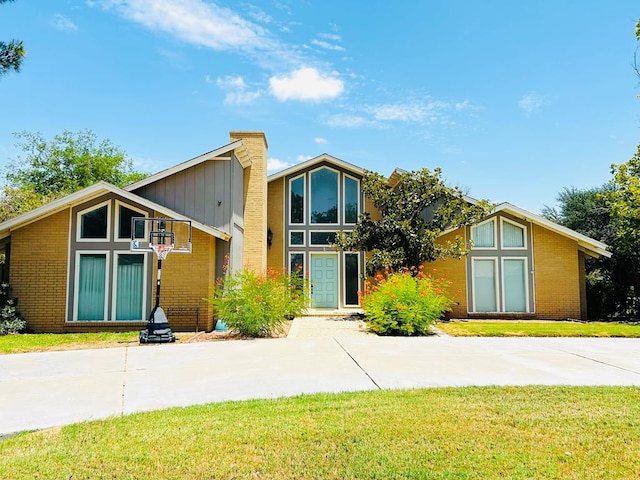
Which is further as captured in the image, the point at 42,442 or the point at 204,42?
the point at 204,42

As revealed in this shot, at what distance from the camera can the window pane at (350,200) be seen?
1923cm

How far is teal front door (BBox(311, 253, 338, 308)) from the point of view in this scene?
1889cm

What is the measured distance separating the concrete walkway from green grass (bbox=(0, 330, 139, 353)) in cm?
88

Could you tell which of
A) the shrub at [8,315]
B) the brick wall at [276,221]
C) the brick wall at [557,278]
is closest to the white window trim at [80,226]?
the shrub at [8,315]

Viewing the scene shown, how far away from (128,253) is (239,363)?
6.73 meters

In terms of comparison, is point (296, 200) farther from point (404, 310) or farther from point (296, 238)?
point (404, 310)

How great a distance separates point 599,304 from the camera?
59.6ft

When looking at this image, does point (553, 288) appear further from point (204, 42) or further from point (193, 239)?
point (204, 42)

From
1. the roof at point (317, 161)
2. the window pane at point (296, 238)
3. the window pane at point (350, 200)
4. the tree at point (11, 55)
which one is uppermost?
the roof at point (317, 161)

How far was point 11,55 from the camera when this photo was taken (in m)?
5.48

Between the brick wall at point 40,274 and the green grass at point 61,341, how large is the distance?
0.60 metres

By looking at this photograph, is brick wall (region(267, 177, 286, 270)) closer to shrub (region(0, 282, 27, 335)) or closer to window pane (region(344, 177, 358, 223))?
window pane (region(344, 177, 358, 223))

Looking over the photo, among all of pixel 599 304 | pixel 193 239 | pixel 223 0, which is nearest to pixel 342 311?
pixel 193 239

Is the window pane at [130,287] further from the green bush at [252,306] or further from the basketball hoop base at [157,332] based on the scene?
the green bush at [252,306]
